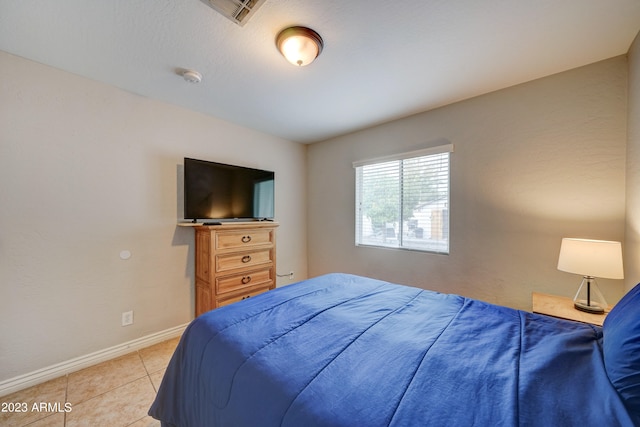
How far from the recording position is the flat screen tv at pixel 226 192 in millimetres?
2428

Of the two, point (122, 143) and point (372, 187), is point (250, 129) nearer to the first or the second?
point (122, 143)

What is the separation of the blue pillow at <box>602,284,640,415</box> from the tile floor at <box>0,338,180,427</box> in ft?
7.15

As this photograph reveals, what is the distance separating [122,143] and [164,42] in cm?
108

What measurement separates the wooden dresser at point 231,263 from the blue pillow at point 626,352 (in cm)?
250

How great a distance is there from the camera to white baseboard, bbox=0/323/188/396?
171cm

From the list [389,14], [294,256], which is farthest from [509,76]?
[294,256]

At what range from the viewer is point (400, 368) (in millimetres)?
867

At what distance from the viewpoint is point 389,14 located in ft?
4.55

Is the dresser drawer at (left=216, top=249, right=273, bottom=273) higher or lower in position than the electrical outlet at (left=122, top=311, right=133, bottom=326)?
higher

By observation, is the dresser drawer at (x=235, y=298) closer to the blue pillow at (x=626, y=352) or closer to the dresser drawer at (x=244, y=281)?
the dresser drawer at (x=244, y=281)

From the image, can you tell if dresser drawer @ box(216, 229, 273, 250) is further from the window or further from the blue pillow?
the blue pillow

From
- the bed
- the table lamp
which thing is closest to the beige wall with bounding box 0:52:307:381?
the bed

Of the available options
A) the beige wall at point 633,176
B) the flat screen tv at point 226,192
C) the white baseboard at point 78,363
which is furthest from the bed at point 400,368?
the flat screen tv at point 226,192

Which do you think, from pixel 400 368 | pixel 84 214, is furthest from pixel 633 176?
pixel 84 214
